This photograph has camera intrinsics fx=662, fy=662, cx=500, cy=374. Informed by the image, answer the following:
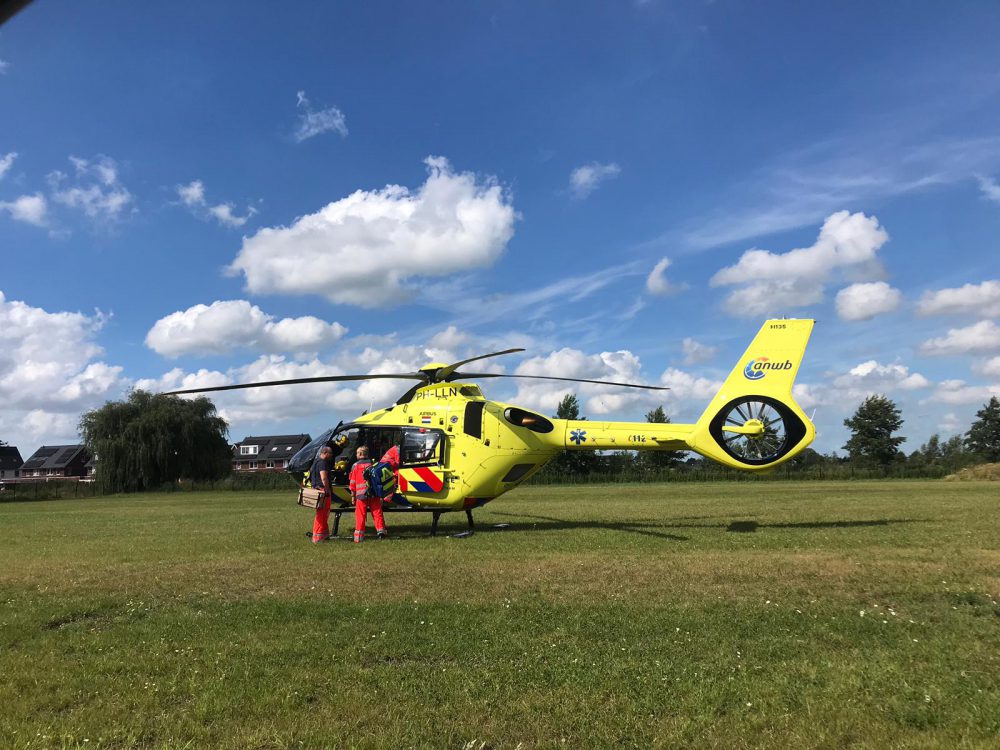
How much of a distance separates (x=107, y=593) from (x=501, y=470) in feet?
28.3

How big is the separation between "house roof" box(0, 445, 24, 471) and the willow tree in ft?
273

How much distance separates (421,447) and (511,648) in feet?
31.9

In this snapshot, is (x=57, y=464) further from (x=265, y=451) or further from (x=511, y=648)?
(x=511, y=648)

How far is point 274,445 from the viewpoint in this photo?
120312mm

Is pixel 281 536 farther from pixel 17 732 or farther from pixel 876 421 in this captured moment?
pixel 876 421

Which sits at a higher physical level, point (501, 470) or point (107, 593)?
point (501, 470)

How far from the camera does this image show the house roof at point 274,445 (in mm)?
116562

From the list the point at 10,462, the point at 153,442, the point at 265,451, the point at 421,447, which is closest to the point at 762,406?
the point at 421,447

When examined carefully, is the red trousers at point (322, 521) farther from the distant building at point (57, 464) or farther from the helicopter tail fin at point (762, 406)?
the distant building at point (57, 464)

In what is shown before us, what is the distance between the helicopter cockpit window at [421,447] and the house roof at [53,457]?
11307cm

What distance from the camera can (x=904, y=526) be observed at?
1557 cm

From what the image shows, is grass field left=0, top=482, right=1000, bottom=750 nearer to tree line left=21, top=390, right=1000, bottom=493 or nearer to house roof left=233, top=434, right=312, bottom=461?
tree line left=21, top=390, right=1000, bottom=493

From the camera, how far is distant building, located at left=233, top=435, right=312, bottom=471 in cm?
11581

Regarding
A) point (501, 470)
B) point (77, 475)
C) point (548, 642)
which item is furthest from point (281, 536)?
point (77, 475)
